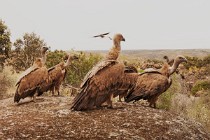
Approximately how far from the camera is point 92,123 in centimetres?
1020

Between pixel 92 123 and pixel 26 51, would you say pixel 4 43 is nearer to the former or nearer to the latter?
pixel 26 51

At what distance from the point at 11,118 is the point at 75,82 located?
21471 millimetres

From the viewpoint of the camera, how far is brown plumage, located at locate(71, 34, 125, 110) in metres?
11.0

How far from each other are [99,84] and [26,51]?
33.0m

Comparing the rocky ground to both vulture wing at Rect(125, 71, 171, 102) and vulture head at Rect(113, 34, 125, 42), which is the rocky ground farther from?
vulture head at Rect(113, 34, 125, 42)

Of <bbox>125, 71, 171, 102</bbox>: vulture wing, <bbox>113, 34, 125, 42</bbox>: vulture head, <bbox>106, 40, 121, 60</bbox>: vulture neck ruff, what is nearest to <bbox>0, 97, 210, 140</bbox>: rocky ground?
<bbox>125, 71, 171, 102</bbox>: vulture wing

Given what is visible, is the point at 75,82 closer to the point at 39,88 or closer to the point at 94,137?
the point at 39,88

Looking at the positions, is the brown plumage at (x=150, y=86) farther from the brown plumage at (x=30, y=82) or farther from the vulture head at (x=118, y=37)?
the brown plumage at (x=30, y=82)

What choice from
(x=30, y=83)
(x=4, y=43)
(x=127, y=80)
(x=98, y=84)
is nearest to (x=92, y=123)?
(x=98, y=84)

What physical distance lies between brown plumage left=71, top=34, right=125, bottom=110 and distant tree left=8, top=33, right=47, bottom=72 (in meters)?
30.7

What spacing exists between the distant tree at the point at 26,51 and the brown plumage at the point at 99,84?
30.7m

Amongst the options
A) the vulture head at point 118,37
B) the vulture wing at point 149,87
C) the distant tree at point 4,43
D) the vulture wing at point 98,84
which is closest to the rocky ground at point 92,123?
the vulture wing at point 98,84

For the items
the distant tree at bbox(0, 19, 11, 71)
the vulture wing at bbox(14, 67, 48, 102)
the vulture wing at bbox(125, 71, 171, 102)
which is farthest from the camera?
the distant tree at bbox(0, 19, 11, 71)

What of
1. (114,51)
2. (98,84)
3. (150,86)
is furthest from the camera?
(150,86)
